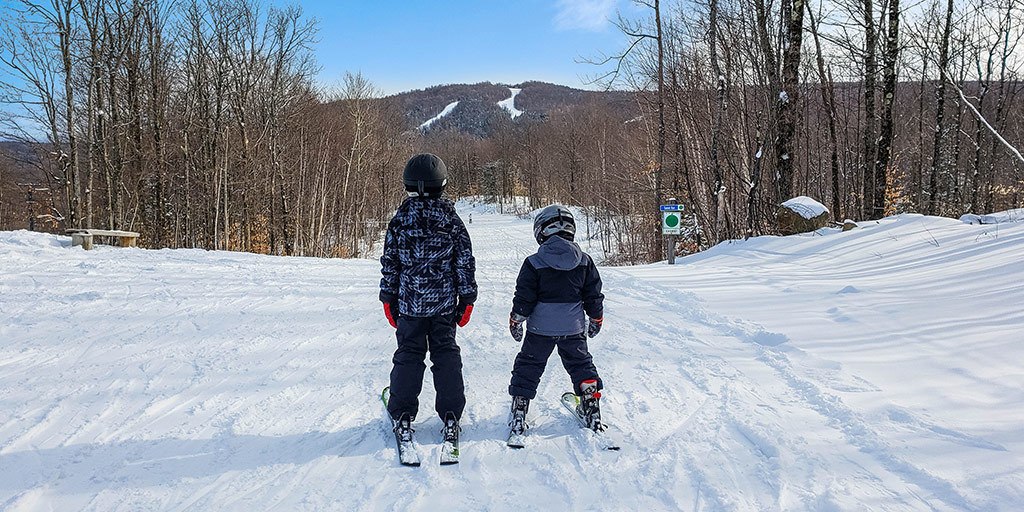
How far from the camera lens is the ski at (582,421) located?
115 inches

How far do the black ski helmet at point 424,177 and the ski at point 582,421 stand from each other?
166cm

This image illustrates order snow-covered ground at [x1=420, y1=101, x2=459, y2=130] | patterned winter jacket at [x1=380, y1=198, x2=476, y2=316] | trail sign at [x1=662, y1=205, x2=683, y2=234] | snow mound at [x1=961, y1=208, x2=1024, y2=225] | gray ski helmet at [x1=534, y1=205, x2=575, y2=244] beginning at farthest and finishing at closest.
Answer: snow-covered ground at [x1=420, y1=101, x2=459, y2=130] < trail sign at [x1=662, y1=205, x2=683, y2=234] < snow mound at [x1=961, y1=208, x2=1024, y2=225] < gray ski helmet at [x1=534, y1=205, x2=575, y2=244] < patterned winter jacket at [x1=380, y1=198, x2=476, y2=316]

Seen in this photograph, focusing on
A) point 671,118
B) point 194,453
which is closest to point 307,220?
point 671,118

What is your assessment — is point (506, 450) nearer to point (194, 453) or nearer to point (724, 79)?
point (194, 453)

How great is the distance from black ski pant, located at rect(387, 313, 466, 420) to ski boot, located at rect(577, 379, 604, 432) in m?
0.77

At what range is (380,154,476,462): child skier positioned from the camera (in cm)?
310

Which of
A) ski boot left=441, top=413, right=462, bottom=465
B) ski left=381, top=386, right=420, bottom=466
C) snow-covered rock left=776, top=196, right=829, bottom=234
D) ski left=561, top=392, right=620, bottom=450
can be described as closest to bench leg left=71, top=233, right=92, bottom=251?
ski left=381, top=386, right=420, bottom=466

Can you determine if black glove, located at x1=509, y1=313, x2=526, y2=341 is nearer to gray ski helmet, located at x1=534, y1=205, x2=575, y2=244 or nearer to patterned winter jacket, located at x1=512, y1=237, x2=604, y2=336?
patterned winter jacket, located at x1=512, y1=237, x2=604, y2=336

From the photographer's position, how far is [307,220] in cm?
2753

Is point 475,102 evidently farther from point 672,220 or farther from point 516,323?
point 516,323

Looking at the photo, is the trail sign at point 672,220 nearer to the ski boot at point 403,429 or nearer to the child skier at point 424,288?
the child skier at point 424,288

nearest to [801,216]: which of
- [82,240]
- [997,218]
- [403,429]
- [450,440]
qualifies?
[997,218]

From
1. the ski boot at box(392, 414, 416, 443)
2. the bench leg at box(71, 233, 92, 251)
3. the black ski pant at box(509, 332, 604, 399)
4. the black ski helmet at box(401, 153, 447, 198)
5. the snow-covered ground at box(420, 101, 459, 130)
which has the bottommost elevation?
the ski boot at box(392, 414, 416, 443)

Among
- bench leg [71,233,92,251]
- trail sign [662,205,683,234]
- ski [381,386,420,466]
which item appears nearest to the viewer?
ski [381,386,420,466]
